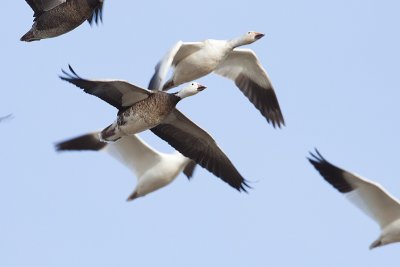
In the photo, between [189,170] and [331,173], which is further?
[189,170]

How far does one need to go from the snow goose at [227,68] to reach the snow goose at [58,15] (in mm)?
1200

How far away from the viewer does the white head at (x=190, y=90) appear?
1229cm

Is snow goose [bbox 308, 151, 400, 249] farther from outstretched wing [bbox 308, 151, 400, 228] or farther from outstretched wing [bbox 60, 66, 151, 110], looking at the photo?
outstretched wing [bbox 60, 66, 151, 110]

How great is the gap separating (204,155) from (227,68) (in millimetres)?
3501

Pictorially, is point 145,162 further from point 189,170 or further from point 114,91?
point 114,91

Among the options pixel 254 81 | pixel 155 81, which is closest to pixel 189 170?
pixel 254 81

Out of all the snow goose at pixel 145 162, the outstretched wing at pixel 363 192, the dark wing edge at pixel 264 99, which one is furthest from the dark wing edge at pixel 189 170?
the outstretched wing at pixel 363 192

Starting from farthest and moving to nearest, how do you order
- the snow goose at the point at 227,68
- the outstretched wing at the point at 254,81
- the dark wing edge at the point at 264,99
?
the dark wing edge at the point at 264,99, the outstretched wing at the point at 254,81, the snow goose at the point at 227,68

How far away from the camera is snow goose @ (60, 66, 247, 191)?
39.2 feet

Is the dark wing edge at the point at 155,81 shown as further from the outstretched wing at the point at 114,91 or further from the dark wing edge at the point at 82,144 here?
the dark wing edge at the point at 82,144

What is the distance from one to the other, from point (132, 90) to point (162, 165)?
15.8 ft

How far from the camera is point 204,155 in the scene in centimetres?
1349

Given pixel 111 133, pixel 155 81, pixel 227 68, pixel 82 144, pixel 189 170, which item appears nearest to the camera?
pixel 111 133

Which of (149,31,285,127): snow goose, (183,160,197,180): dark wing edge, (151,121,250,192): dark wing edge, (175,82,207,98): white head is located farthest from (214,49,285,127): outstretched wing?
(175,82,207,98): white head
